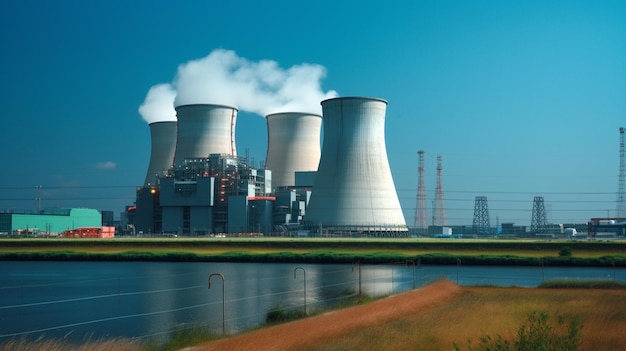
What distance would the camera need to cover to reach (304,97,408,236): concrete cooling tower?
43781mm

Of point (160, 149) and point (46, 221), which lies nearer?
point (160, 149)

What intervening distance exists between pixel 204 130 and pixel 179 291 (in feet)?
107

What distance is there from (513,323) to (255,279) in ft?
50.7

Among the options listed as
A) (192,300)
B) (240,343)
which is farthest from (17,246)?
(240,343)

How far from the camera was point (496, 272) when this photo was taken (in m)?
30.2

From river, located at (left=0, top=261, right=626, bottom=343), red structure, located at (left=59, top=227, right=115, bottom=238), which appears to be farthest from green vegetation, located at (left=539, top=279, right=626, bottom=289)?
red structure, located at (left=59, top=227, right=115, bottom=238)

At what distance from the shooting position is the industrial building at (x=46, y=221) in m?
76.5

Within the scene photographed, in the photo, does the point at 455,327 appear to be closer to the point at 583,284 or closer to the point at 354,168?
the point at 583,284

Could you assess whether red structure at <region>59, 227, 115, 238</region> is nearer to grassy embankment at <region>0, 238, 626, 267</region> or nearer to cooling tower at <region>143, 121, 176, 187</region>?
cooling tower at <region>143, 121, 176, 187</region>

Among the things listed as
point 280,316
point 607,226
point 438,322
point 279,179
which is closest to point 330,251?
point 279,179

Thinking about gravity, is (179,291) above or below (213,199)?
below

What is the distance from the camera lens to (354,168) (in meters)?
43.9

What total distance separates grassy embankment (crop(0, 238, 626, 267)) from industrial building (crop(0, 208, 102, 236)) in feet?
98.4

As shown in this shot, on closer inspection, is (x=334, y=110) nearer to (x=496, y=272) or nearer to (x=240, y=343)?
(x=496, y=272)
